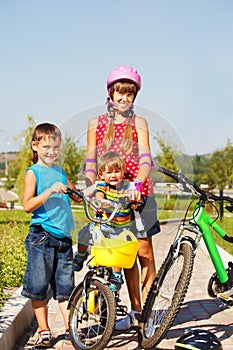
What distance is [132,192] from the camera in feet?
13.2

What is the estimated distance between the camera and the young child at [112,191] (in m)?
4.04

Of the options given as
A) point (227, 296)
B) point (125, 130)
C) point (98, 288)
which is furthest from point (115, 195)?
point (227, 296)

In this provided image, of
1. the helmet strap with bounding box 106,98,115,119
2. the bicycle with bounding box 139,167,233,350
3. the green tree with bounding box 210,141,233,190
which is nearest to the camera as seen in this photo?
the bicycle with bounding box 139,167,233,350

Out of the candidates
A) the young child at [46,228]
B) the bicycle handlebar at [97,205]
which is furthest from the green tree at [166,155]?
the young child at [46,228]

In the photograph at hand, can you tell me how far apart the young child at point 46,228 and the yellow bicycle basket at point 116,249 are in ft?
1.08

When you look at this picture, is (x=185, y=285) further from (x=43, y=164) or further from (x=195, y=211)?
(x=43, y=164)

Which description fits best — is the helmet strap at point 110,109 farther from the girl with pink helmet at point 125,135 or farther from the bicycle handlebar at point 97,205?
the bicycle handlebar at point 97,205

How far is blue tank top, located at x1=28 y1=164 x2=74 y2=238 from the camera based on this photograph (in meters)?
4.37

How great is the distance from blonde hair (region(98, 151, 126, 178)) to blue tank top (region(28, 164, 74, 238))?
1.28ft

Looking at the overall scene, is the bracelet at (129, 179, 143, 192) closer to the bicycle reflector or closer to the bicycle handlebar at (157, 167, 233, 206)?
the bicycle handlebar at (157, 167, 233, 206)

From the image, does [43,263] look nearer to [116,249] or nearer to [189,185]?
[116,249]

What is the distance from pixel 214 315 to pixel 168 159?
2.14 metres

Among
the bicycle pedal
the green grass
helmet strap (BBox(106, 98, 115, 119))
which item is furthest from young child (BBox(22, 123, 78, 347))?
the bicycle pedal

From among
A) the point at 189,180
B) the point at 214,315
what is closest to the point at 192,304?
the point at 214,315
